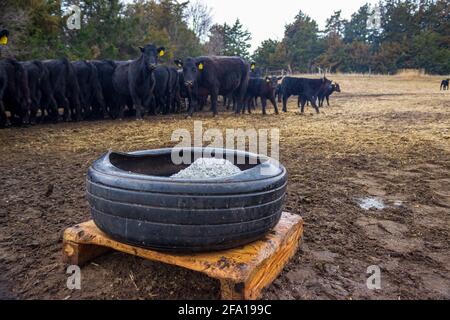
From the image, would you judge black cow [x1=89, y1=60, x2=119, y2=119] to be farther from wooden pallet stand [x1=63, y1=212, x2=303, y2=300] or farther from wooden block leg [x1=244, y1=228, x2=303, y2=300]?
wooden block leg [x1=244, y1=228, x2=303, y2=300]

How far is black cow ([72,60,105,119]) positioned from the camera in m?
10.0

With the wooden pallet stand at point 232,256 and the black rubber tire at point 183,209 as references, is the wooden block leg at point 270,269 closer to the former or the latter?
the wooden pallet stand at point 232,256

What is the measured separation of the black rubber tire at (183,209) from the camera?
1.73 metres

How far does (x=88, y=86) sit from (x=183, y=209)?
9.59 meters

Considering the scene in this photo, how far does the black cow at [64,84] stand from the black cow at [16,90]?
939 millimetres

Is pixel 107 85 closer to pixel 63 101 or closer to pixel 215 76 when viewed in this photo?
pixel 63 101

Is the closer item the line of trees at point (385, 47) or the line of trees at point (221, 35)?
the line of trees at point (221, 35)

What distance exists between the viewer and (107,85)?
10.8 metres

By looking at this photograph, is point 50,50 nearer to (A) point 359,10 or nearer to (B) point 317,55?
(B) point 317,55

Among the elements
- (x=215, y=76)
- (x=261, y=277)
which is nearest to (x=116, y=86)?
(x=215, y=76)

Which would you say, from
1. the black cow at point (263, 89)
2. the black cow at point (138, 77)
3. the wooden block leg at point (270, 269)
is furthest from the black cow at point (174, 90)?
the wooden block leg at point (270, 269)

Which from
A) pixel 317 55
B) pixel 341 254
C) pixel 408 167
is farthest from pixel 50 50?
pixel 317 55

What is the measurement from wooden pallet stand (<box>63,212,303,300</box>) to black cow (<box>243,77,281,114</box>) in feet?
35.6

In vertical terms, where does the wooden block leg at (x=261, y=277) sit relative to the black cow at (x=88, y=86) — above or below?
below
